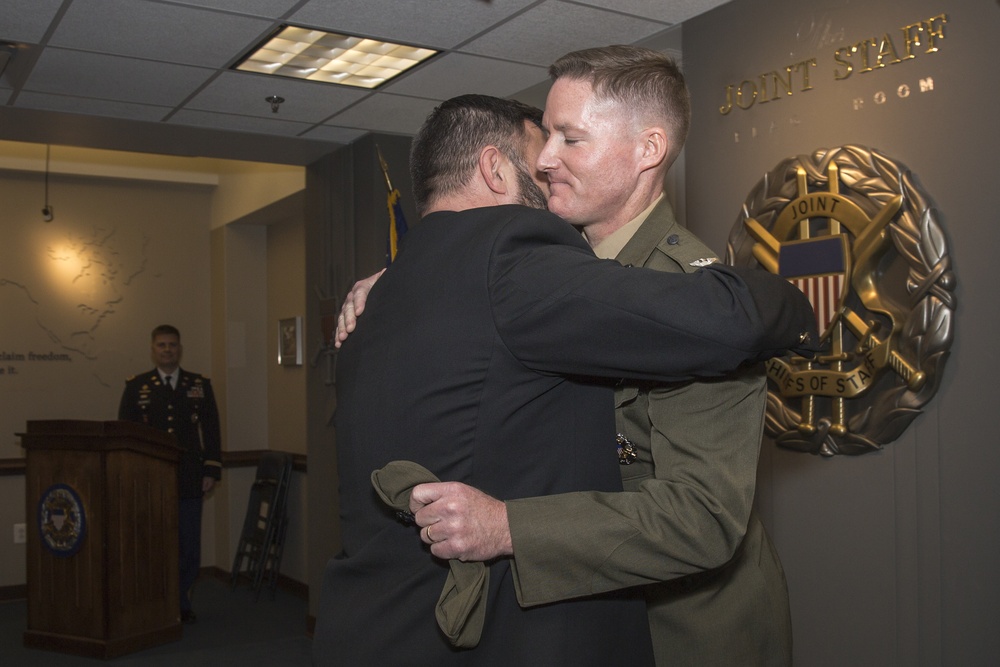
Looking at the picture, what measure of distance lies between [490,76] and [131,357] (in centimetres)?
445

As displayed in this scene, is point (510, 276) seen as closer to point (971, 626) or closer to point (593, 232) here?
point (593, 232)

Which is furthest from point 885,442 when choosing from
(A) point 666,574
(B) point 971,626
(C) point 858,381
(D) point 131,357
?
(D) point 131,357

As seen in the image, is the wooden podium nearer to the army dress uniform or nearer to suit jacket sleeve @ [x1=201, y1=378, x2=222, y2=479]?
the army dress uniform

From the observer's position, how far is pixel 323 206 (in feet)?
19.3

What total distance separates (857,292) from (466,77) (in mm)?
2218

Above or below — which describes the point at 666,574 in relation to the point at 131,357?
below

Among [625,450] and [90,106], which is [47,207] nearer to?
[90,106]

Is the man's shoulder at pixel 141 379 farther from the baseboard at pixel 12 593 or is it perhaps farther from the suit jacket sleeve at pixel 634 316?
the suit jacket sleeve at pixel 634 316

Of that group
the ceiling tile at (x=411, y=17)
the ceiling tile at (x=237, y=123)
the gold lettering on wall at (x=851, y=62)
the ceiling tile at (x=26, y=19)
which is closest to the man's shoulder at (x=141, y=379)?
the ceiling tile at (x=237, y=123)

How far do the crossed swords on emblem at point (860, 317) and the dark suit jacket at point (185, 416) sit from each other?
14.6 feet

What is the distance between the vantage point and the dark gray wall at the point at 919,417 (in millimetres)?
2566

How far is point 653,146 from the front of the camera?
1.46 m

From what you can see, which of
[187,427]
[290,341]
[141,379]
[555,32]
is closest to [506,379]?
[555,32]

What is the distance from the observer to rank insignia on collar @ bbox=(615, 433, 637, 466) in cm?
139
